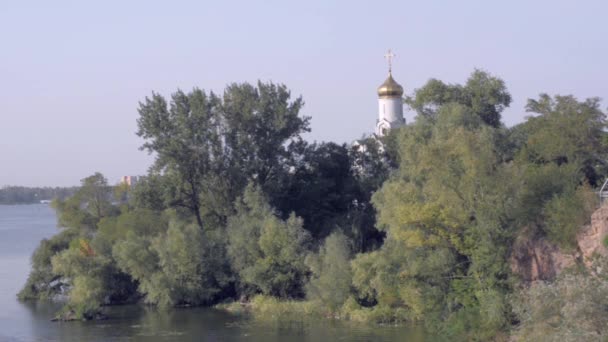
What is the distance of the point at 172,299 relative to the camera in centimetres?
3494

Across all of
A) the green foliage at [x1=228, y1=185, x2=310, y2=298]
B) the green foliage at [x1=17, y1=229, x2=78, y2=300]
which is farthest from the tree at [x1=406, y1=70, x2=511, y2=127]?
the green foliage at [x1=17, y1=229, x2=78, y2=300]

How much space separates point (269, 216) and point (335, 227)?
3059 mm

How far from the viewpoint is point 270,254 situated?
34.2 metres

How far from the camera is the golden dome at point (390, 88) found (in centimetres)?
4709

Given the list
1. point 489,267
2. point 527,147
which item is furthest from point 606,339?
point 527,147

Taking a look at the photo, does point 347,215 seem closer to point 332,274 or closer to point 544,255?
point 332,274

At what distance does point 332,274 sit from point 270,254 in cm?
365

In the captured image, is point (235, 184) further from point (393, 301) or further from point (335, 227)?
point (393, 301)

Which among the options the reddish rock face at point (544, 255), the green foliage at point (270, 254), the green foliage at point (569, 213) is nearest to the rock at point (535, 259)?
the reddish rock face at point (544, 255)

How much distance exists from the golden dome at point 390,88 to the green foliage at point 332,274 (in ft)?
53.9

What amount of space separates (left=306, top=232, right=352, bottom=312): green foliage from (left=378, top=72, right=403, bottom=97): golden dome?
53.9ft

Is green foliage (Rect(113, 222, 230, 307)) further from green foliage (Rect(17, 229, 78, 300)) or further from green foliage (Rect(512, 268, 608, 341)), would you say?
green foliage (Rect(512, 268, 608, 341))

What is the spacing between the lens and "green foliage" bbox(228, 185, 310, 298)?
33.9m

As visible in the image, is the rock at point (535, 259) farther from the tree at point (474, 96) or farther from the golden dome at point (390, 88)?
the golden dome at point (390, 88)
